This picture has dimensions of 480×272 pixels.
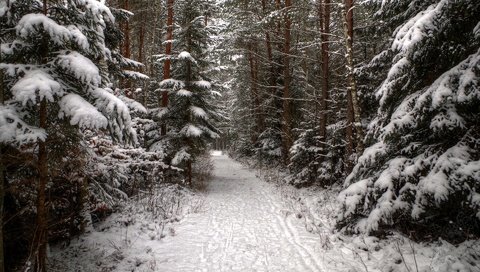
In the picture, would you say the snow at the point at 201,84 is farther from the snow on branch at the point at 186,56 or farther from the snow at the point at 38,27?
the snow at the point at 38,27

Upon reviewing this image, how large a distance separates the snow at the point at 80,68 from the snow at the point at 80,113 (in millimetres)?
414

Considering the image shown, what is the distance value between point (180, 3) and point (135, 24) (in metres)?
5.03

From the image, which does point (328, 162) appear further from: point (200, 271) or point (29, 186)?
point (29, 186)

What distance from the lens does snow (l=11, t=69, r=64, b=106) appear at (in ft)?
14.1

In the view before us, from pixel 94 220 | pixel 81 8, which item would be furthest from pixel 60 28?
pixel 94 220

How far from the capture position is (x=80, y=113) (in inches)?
189

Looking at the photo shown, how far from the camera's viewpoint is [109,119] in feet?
17.9

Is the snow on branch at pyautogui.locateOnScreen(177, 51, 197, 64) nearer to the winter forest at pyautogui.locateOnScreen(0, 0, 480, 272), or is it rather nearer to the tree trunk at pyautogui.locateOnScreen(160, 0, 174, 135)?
the tree trunk at pyautogui.locateOnScreen(160, 0, 174, 135)

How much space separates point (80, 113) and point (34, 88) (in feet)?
2.34

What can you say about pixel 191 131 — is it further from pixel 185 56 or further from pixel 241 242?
pixel 241 242

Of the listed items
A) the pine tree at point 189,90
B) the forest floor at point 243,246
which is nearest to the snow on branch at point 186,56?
the pine tree at point 189,90

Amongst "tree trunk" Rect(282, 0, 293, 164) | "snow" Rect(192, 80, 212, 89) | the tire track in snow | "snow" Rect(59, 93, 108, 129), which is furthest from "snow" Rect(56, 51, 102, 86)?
"tree trunk" Rect(282, 0, 293, 164)

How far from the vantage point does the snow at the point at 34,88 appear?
169 inches

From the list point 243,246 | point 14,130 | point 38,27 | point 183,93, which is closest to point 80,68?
point 38,27
